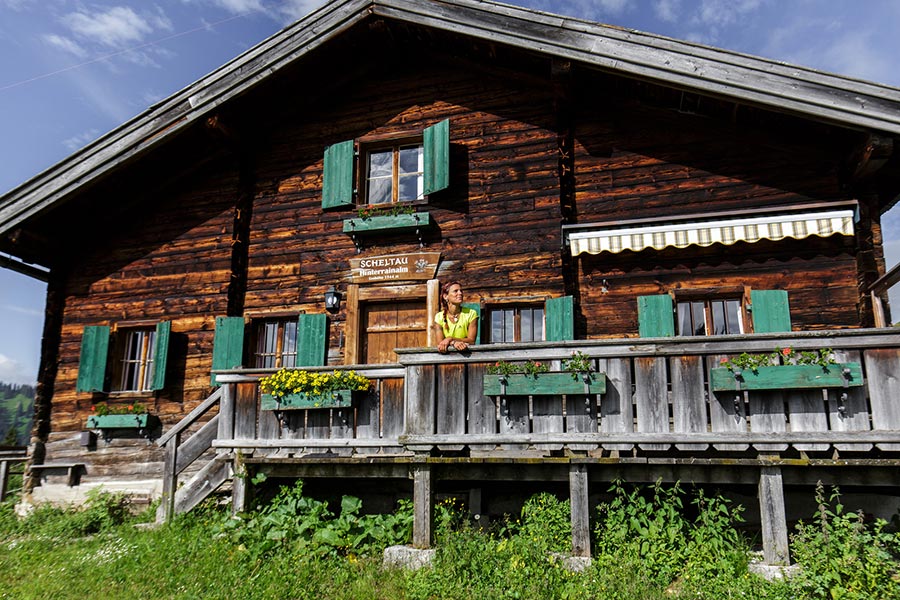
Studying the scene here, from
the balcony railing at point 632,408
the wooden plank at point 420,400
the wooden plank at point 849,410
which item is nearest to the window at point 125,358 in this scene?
the balcony railing at point 632,408

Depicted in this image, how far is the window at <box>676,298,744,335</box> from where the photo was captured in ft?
32.2

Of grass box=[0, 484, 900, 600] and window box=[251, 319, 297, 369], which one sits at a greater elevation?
window box=[251, 319, 297, 369]

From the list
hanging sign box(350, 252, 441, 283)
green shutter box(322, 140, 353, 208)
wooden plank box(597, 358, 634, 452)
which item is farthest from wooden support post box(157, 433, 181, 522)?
wooden plank box(597, 358, 634, 452)

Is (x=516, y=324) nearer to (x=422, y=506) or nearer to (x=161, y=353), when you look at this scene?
(x=422, y=506)

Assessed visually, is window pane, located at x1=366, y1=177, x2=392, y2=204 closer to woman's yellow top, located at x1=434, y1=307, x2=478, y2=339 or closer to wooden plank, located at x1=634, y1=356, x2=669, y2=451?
woman's yellow top, located at x1=434, y1=307, x2=478, y2=339

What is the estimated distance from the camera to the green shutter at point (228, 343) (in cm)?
1152

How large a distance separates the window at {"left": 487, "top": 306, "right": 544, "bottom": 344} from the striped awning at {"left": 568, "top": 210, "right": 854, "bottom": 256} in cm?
119

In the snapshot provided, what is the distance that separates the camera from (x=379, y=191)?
11.9 meters

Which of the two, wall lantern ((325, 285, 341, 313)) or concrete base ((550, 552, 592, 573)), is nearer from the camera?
concrete base ((550, 552, 592, 573))

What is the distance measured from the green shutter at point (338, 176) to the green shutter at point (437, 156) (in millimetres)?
1403

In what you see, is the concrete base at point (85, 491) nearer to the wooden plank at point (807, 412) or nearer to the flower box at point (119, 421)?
the flower box at point (119, 421)

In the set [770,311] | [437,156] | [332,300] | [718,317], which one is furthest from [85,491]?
[770,311]

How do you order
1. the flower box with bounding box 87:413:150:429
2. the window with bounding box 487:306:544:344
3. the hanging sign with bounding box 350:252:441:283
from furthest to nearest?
the flower box with bounding box 87:413:150:429 → the hanging sign with bounding box 350:252:441:283 → the window with bounding box 487:306:544:344

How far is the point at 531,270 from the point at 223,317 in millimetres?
5355
